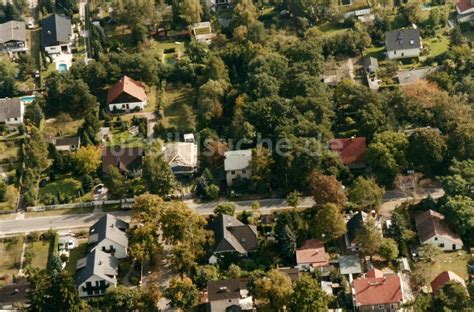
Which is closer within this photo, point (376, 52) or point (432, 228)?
point (432, 228)

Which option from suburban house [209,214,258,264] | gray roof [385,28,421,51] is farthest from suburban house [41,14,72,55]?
gray roof [385,28,421,51]

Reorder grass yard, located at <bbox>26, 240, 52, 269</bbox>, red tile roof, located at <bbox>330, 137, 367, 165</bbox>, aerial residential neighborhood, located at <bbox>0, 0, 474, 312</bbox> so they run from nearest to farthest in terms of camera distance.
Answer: aerial residential neighborhood, located at <bbox>0, 0, 474, 312</bbox> → grass yard, located at <bbox>26, 240, 52, 269</bbox> → red tile roof, located at <bbox>330, 137, 367, 165</bbox>

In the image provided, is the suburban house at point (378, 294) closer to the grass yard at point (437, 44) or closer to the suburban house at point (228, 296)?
the suburban house at point (228, 296)

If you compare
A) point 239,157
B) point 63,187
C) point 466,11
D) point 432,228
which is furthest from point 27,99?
point 466,11

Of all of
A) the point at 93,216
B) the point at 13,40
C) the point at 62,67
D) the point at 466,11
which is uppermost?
the point at 466,11

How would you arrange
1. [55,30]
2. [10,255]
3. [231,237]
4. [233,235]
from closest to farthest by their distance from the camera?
[231,237] → [233,235] → [10,255] → [55,30]

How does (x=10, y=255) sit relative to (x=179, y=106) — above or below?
below

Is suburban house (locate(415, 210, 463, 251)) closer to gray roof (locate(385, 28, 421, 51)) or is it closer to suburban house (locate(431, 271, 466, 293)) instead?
suburban house (locate(431, 271, 466, 293))

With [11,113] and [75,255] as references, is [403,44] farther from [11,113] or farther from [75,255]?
[75,255]
